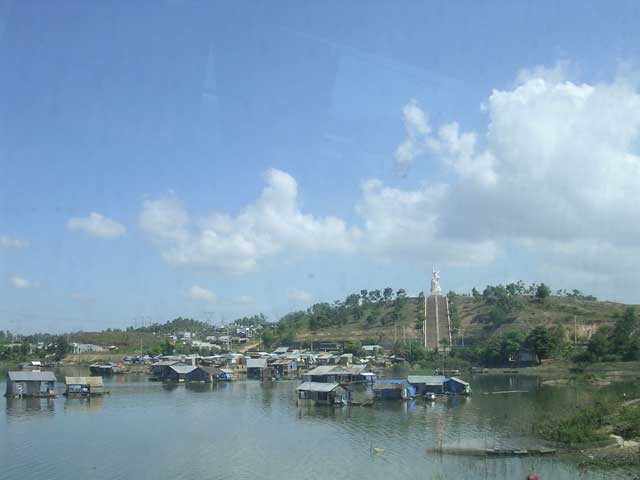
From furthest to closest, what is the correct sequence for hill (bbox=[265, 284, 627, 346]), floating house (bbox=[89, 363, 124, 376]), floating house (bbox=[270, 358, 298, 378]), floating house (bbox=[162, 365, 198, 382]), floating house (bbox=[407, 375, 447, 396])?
hill (bbox=[265, 284, 627, 346]) < floating house (bbox=[89, 363, 124, 376]) < floating house (bbox=[270, 358, 298, 378]) < floating house (bbox=[162, 365, 198, 382]) < floating house (bbox=[407, 375, 447, 396])

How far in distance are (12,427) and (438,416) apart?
16.0m

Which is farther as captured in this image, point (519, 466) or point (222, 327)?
point (222, 327)

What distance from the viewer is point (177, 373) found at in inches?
1745

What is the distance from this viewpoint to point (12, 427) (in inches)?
911

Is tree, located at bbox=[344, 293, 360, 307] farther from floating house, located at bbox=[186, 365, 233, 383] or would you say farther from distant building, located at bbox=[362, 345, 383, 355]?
floating house, located at bbox=[186, 365, 233, 383]

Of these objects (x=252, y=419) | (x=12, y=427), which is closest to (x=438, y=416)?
(x=252, y=419)

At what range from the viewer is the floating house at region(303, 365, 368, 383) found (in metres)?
36.7

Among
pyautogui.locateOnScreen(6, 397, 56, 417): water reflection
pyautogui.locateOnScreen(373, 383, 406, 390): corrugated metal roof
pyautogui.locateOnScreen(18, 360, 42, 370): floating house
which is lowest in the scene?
pyautogui.locateOnScreen(6, 397, 56, 417): water reflection

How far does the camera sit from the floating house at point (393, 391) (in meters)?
29.8

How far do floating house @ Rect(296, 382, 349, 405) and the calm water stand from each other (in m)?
1.07

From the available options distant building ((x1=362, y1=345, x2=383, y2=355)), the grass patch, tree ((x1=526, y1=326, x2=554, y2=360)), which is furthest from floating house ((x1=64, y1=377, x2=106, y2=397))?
distant building ((x1=362, y1=345, x2=383, y2=355))

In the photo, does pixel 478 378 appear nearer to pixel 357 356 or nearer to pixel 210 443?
pixel 357 356

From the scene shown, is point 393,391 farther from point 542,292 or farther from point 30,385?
point 542,292

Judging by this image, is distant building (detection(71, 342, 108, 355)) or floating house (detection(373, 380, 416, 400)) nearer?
floating house (detection(373, 380, 416, 400))
